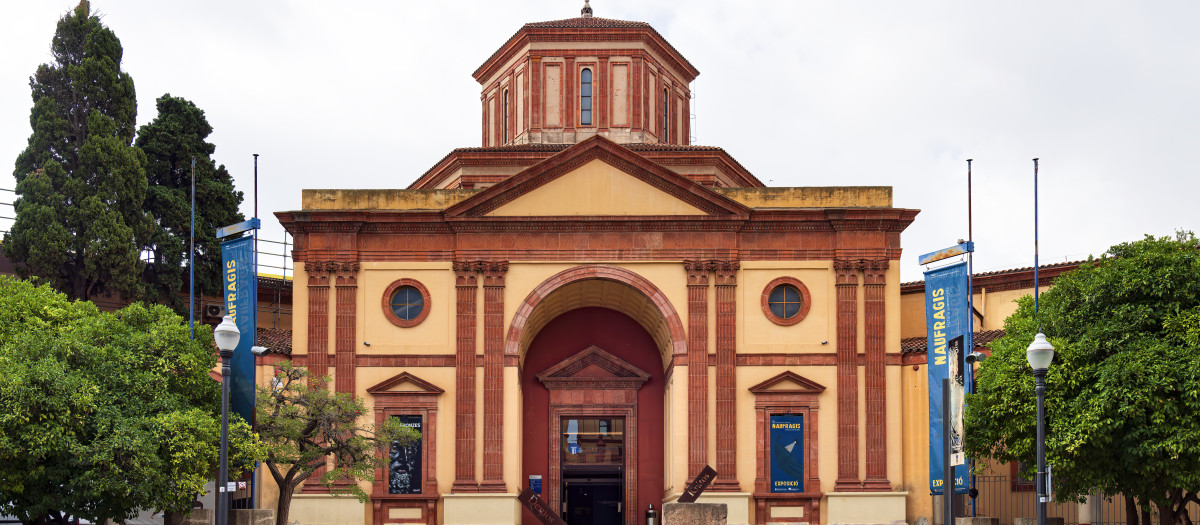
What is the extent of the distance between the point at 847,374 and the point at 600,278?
28.9 ft

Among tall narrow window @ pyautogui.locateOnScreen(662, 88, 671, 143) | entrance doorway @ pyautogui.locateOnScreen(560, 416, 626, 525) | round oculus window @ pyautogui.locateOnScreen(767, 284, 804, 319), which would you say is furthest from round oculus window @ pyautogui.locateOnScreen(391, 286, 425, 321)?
tall narrow window @ pyautogui.locateOnScreen(662, 88, 671, 143)

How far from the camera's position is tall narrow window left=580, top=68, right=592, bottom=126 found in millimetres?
50062

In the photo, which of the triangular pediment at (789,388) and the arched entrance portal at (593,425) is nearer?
the triangular pediment at (789,388)

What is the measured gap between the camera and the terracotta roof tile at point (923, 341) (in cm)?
4428

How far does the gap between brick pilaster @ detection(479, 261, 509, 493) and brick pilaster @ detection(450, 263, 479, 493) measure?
1.38 feet

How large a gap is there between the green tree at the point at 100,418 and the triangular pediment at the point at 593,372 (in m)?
13.2

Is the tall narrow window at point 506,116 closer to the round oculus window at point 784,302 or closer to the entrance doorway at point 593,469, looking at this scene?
the entrance doorway at point 593,469

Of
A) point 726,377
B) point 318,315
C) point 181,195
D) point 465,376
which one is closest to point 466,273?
point 465,376

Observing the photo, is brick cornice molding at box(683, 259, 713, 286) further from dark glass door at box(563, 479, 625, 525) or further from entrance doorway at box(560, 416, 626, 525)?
dark glass door at box(563, 479, 625, 525)

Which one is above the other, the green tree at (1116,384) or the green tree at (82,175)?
the green tree at (82,175)

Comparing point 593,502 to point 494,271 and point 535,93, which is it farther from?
point 535,93


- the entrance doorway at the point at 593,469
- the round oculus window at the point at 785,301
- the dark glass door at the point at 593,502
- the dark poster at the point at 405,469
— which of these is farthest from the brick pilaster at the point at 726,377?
the dark poster at the point at 405,469

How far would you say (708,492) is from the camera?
42812 millimetres

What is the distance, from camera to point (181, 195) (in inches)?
2069
